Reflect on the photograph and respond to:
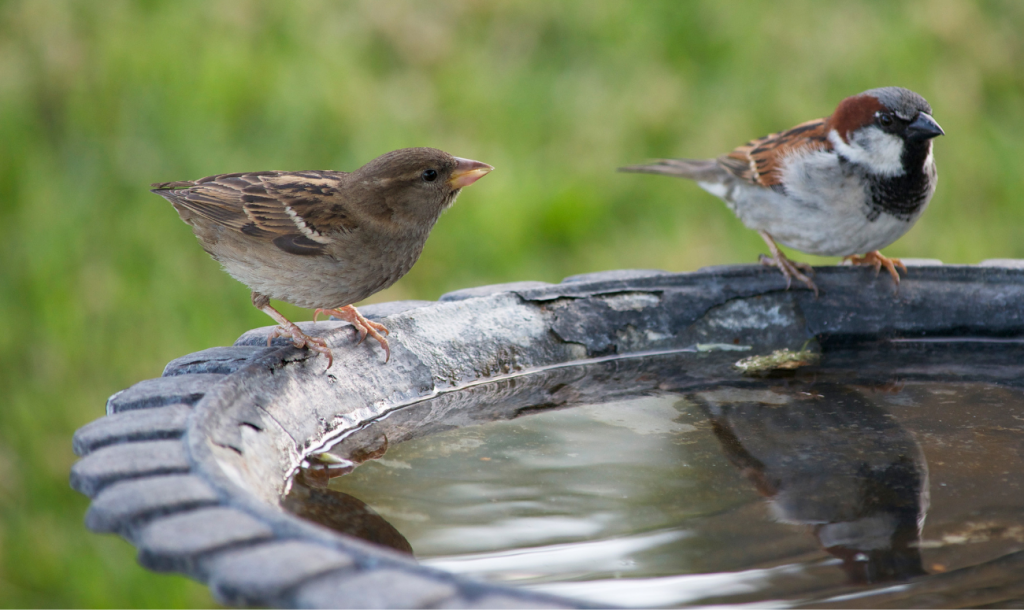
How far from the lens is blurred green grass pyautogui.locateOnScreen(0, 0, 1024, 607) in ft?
15.6

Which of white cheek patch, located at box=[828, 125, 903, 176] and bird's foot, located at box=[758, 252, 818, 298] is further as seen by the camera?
white cheek patch, located at box=[828, 125, 903, 176]

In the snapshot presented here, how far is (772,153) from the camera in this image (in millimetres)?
3936

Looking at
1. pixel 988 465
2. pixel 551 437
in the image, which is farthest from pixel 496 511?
pixel 988 465

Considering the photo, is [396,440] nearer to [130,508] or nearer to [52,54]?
[130,508]

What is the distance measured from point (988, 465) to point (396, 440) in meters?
1.23

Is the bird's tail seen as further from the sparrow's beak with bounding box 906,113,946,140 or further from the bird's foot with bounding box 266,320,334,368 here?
the bird's foot with bounding box 266,320,334,368

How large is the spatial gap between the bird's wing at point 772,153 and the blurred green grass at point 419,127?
3.84ft

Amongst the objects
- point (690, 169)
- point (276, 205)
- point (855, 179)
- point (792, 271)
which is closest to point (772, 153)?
point (855, 179)

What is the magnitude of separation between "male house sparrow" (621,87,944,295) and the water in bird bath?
29.4 inches

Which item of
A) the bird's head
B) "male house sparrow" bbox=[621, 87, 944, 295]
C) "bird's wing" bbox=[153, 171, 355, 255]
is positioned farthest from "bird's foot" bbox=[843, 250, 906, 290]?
Result: "bird's wing" bbox=[153, 171, 355, 255]

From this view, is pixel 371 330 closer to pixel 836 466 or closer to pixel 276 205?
pixel 276 205

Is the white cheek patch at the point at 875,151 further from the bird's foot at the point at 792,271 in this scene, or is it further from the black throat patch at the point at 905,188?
the bird's foot at the point at 792,271

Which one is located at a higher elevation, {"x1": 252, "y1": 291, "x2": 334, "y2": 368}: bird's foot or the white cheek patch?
the white cheek patch

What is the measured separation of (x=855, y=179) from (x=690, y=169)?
39.3 inches
